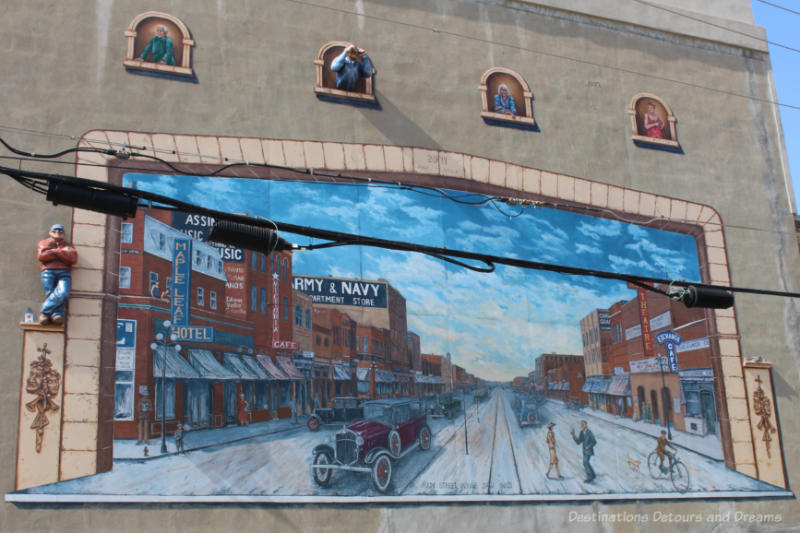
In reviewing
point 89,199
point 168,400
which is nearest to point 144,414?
point 168,400

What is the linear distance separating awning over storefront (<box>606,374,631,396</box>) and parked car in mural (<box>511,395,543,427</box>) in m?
2.02

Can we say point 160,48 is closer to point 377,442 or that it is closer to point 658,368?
point 377,442

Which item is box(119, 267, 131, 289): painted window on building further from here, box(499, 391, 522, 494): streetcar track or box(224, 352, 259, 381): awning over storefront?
box(499, 391, 522, 494): streetcar track

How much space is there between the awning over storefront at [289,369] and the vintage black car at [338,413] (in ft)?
2.36

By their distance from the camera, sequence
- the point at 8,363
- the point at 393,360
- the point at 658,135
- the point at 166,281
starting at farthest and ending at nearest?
the point at 658,135 < the point at 393,360 < the point at 166,281 < the point at 8,363

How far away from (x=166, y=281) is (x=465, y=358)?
624 centimetres

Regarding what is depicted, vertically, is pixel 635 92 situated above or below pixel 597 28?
below

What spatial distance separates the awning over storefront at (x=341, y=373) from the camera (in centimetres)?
1365

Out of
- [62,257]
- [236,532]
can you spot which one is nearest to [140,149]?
[62,257]

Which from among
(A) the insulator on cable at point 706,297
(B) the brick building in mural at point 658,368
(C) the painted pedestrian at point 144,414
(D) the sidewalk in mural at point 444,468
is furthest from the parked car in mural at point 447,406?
(A) the insulator on cable at point 706,297

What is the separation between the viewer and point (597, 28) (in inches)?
721

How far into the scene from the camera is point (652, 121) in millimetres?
18078

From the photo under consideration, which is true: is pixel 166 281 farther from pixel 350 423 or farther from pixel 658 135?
pixel 658 135
